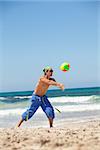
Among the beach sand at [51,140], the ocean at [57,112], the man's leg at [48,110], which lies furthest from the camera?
the ocean at [57,112]

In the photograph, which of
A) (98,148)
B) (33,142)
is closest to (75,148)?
(98,148)

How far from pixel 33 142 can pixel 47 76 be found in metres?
2.78

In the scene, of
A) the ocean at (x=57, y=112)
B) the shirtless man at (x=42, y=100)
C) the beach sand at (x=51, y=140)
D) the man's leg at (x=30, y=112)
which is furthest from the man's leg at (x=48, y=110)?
the ocean at (x=57, y=112)

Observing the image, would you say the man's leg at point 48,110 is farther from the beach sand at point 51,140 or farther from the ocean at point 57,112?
the ocean at point 57,112

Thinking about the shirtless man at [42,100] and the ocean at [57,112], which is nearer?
the shirtless man at [42,100]

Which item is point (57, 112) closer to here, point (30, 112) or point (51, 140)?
point (30, 112)

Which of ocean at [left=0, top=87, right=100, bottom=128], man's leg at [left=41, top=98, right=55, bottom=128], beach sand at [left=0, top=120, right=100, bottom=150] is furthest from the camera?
ocean at [left=0, top=87, right=100, bottom=128]

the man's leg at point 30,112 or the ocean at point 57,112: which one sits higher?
the man's leg at point 30,112

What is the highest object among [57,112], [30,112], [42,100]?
[42,100]

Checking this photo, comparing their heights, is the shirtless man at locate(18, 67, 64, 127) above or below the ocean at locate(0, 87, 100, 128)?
above

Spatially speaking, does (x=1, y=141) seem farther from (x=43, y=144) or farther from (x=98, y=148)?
(x=98, y=148)

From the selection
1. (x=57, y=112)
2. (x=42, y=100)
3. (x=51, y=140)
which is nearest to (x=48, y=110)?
(x=42, y=100)

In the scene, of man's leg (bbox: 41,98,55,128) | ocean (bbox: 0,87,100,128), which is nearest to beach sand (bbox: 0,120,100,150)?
man's leg (bbox: 41,98,55,128)

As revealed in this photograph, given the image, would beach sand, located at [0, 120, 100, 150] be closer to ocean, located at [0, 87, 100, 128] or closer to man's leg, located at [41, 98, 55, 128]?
man's leg, located at [41, 98, 55, 128]
